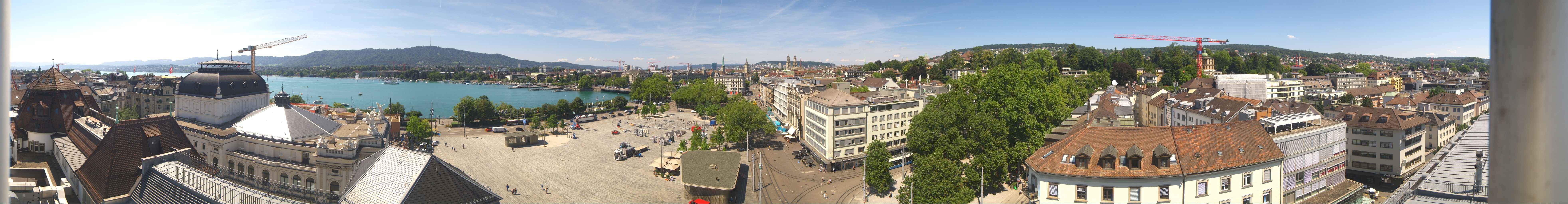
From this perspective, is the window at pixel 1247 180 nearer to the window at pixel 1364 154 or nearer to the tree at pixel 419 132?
the window at pixel 1364 154

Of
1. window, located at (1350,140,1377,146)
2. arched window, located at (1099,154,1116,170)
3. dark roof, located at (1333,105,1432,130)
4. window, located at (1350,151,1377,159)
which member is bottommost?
window, located at (1350,151,1377,159)

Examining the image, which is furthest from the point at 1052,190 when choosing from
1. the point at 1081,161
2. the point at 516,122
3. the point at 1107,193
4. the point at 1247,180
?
the point at 516,122

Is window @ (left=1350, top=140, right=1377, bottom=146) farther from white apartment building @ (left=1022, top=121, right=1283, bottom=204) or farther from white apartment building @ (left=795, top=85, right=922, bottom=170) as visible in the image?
white apartment building @ (left=795, top=85, right=922, bottom=170)

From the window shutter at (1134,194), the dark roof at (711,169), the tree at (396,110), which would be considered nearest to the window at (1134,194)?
the window shutter at (1134,194)

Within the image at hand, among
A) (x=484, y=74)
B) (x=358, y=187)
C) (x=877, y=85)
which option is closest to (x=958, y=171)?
(x=358, y=187)

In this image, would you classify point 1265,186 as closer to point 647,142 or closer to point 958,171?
point 958,171

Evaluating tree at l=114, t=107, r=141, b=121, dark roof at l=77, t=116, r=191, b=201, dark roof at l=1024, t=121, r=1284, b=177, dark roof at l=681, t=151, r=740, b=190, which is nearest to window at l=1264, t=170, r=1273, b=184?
dark roof at l=1024, t=121, r=1284, b=177

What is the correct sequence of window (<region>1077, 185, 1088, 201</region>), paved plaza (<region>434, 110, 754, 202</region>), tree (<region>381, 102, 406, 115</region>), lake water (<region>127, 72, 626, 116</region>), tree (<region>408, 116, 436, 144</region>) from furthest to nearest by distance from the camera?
1. lake water (<region>127, 72, 626, 116</region>)
2. tree (<region>381, 102, 406, 115</region>)
3. tree (<region>408, 116, 436, 144</region>)
4. paved plaza (<region>434, 110, 754, 202</region>)
5. window (<region>1077, 185, 1088, 201</region>)
